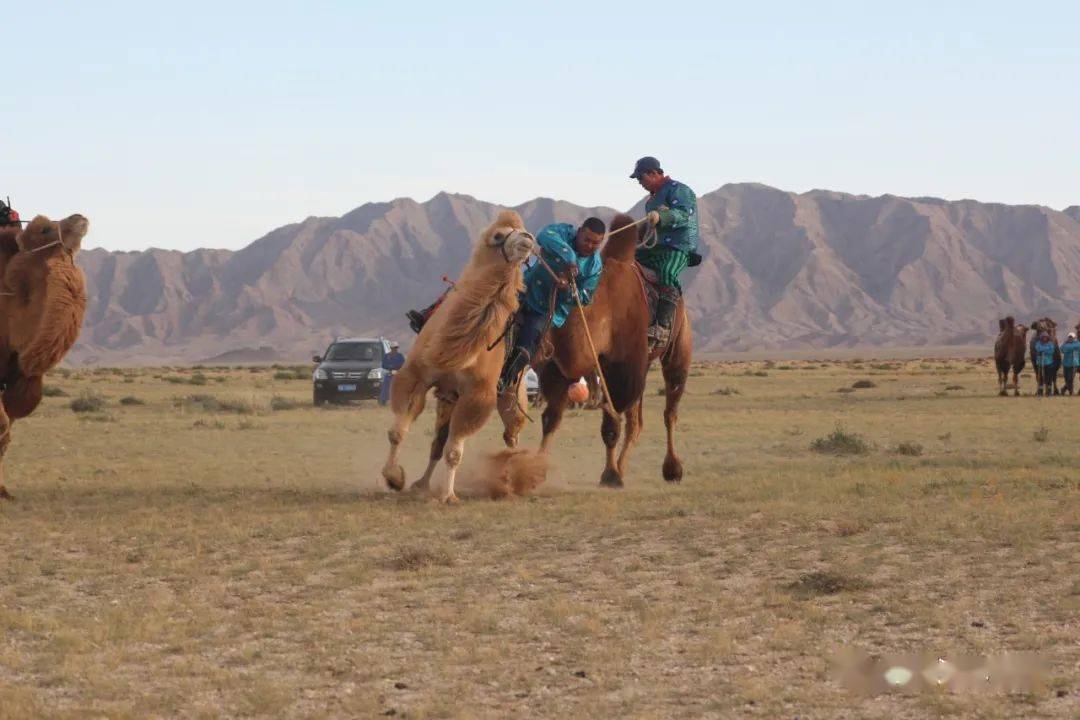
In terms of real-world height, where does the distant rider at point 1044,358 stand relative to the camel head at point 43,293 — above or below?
below

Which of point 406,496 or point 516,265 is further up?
point 516,265

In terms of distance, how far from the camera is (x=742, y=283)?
170 metres

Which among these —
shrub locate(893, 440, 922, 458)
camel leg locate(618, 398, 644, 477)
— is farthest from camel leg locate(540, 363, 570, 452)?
shrub locate(893, 440, 922, 458)

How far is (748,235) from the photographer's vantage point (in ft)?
624

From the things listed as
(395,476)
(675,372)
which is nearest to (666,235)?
(675,372)

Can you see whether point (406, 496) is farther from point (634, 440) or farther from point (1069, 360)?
point (1069, 360)

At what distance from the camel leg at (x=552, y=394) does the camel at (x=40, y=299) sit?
12.8 ft

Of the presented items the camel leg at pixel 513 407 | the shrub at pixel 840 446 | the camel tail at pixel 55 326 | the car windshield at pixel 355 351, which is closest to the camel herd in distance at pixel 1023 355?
the car windshield at pixel 355 351

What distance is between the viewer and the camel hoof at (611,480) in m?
13.3

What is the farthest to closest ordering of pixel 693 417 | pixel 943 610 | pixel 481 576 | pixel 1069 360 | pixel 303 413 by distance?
pixel 1069 360, pixel 303 413, pixel 693 417, pixel 481 576, pixel 943 610

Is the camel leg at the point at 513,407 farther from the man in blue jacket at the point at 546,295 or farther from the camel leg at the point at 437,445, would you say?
the camel leg at the point at 437,445

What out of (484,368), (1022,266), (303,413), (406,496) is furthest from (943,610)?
(1022,266)

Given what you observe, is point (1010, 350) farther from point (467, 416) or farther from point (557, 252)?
point (467, 416)

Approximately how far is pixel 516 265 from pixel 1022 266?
573 ft
